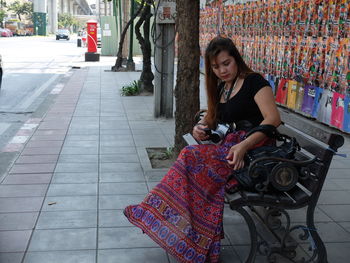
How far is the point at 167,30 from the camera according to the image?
8.73 metres

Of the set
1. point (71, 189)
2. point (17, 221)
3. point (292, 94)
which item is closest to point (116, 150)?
point (71, 189)

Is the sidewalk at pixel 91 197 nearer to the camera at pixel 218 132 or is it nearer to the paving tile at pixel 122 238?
the paving tile at pixel 122 238

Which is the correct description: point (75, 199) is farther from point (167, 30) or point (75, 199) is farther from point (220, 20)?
point (220, 20)

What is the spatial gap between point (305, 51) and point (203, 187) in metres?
6.08

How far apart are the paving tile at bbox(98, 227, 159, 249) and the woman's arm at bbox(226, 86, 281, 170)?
0.96 meters

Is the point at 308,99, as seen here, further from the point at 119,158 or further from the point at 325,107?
the point at 119,158

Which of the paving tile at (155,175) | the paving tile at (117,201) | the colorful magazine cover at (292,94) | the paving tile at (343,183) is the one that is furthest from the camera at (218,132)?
the colorful magazine cover at (292,94)

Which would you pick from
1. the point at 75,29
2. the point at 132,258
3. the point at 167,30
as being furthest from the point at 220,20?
the point at 75,29

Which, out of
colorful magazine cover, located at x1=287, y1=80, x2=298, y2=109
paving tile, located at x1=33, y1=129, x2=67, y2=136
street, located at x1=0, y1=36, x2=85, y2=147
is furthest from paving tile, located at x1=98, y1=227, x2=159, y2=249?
colorful magazine cover, located at x1=287, y1=80, x2=298, y2=109

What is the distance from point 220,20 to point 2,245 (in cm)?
1195

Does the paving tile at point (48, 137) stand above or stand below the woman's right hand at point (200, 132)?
below

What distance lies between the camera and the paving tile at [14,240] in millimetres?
3404

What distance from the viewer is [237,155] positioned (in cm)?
300

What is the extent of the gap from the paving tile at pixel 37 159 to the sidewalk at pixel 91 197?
12mm
